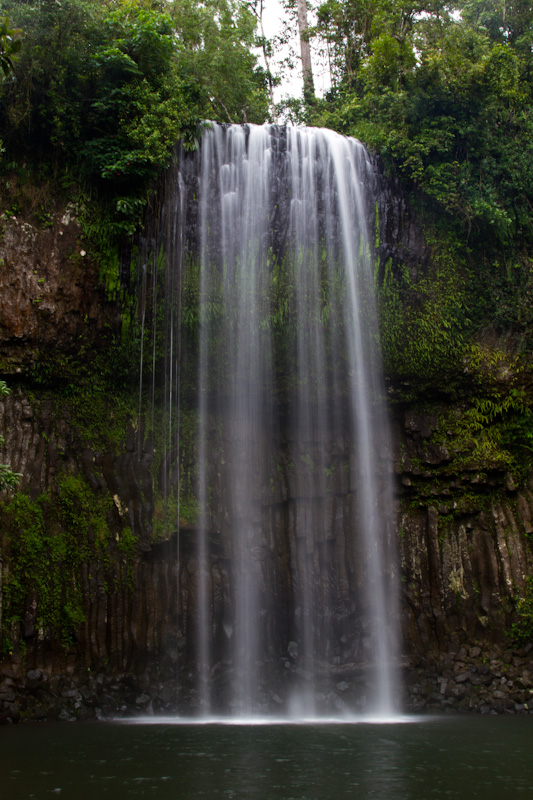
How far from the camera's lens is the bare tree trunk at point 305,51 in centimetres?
2314

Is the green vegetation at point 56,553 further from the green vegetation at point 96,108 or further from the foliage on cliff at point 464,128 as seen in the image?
the foliage on cliff at point 464,128

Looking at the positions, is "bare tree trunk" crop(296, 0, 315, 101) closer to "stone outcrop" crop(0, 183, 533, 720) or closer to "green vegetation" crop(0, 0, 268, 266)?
"green vegetation" crop(0, 0, 268, 266)

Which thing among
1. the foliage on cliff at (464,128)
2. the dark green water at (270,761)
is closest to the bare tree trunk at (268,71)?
the foliage on cliff at (464,128)

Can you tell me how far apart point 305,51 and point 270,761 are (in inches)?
964

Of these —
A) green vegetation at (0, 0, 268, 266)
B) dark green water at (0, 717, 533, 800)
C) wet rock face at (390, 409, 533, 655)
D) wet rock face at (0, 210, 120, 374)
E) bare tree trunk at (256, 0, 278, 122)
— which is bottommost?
dark green water at (0, 717, 533, 800)

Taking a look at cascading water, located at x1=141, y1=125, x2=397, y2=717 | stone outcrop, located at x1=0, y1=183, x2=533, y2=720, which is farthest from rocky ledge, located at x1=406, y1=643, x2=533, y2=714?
cascading water, located at x1=141, y1=125, x2=397, y2=717

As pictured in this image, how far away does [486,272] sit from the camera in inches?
599

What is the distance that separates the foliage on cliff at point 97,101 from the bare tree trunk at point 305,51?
9.40 m

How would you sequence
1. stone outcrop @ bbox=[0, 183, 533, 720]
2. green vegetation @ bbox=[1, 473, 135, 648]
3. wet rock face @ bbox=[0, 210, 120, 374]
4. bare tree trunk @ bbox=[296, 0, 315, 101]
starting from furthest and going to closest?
bare tree trunk @ bbox=[296, 0, 315, 101]
wet rock face @ bbox=[0, 210, 120, 374]
stone outcrop @ bbox=[0, 183, 533, 720]
green vegetation @ bbox=[1, 473, 135, 648]

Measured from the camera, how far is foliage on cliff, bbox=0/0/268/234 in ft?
45.8

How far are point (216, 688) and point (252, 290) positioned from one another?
8.25 metres

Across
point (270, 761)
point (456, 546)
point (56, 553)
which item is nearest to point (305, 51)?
point (456, 546)

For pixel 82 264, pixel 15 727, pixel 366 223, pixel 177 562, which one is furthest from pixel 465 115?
pixel 15 727

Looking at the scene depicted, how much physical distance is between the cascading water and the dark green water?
2.85 meters
